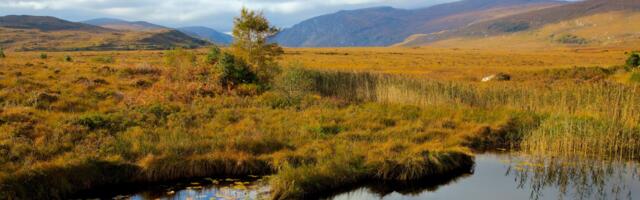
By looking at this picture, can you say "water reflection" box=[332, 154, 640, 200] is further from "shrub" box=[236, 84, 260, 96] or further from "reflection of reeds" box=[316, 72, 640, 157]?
"shrub" box=[236, 84, 260, 96]

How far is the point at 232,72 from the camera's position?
28.1m

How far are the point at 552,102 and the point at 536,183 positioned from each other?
29.4ft

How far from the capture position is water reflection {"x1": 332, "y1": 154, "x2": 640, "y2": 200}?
14195 mm

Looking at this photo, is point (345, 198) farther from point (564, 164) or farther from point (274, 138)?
point (564, 164)

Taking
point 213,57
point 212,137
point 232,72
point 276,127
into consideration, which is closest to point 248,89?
point 232,72

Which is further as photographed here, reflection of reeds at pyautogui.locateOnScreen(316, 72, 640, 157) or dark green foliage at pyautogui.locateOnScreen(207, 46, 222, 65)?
dark green foliage at pyautogui.locateOnScreen(207, 46, 222, 65)

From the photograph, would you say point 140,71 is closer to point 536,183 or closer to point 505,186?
point 505,186

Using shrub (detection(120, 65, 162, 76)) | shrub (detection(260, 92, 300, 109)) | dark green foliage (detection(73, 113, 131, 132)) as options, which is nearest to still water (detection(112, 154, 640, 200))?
dark green foliage (detection(73, 113, 131, 132))

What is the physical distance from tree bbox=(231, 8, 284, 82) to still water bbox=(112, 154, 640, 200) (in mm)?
16672

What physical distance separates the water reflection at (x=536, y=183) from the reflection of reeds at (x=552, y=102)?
3.73 ft

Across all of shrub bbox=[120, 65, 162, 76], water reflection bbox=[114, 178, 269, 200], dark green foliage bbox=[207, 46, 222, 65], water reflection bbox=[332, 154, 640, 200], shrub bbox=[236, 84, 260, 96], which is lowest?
water reflection bbox=[332, 154, 640, 200]

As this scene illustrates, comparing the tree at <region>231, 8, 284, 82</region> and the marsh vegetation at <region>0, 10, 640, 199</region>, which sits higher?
the tree at <region>231, 8, 284, 82</region>

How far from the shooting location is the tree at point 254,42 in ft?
100

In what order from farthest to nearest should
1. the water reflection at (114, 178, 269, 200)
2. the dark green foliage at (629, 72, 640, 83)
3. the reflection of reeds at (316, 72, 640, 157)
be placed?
the dark green foliage at (629, 72, 640, 83)
the reflection of reeds at (316, 72, 640, 157)
the water reflection at (114, 178, 269, 200)
